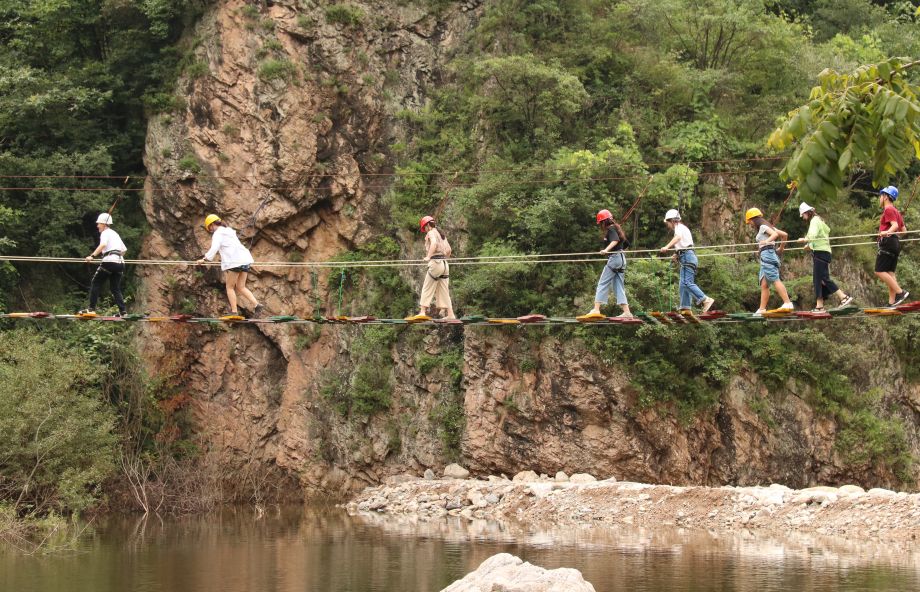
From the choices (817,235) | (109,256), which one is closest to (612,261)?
(817,235)

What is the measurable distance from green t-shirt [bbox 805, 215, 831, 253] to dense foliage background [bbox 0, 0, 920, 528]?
9.07 m

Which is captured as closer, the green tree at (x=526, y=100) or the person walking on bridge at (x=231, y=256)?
the person walking on bridge at (x=231, y=256)

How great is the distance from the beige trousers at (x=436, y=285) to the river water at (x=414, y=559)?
448cm

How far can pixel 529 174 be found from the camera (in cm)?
2705

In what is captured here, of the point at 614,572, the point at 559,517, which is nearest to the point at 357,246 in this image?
the point at 559,517

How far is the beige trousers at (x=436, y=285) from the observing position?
1754cm

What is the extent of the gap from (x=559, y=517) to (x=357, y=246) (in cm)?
1007

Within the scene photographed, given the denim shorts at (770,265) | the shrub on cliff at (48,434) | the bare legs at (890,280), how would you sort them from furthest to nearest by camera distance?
the shrub on cliff at (48,434) < the denim shorts at (770,265) < the bare legs at (890,280)

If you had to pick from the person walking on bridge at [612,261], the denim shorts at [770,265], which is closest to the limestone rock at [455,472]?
the person walking on bridge at [612,261]

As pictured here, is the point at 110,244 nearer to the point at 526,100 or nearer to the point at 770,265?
the point at 770,265

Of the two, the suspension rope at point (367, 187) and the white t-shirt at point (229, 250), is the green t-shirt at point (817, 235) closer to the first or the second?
the white t-shirt at point (229, 250)

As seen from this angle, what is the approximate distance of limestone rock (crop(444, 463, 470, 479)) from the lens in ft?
87.9

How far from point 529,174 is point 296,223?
281 inches

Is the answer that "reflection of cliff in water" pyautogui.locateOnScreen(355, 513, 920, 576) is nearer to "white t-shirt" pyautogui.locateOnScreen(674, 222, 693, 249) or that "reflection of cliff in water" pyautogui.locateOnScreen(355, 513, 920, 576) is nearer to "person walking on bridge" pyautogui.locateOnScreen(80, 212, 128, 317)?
"white t-shirt" pyautogui.locateOnScreen(674, 222, 693, 249)
